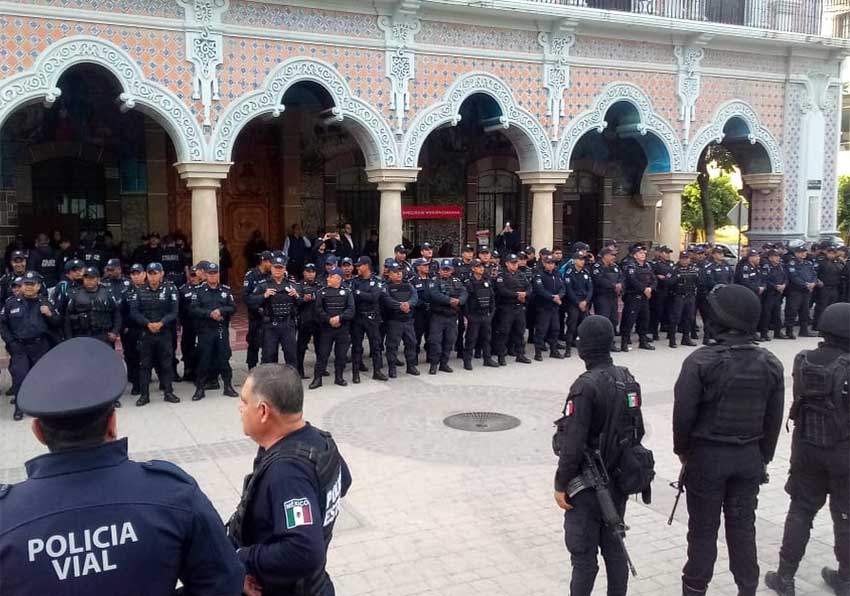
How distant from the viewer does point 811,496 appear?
461 centimetres

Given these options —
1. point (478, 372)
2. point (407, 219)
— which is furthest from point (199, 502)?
point (407, 219)

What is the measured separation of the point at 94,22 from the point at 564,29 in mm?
8074

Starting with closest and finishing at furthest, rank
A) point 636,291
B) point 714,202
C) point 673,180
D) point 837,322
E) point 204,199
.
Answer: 1. point 837,322
2. point 204,199
3. point 636,291
4. point 673,180
5. point 714,202

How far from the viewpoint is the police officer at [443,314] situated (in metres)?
11.0

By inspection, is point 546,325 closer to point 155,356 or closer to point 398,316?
point 398,316

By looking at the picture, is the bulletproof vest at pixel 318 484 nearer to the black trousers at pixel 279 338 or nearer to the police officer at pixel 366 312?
the black trousers at pixel 279 338

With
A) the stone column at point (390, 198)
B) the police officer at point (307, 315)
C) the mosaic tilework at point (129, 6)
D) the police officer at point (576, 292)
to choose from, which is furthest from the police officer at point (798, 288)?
the mosaic tilework at point (129, 6)

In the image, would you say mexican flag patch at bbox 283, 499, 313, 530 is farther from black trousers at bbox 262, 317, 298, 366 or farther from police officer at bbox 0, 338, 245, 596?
black trousers at bbox 262, 317, 298, 366

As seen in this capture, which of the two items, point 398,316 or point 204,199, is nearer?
point 398,316

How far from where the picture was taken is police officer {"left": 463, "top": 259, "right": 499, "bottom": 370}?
11289 mm

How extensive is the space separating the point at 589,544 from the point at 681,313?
10053 millimetres

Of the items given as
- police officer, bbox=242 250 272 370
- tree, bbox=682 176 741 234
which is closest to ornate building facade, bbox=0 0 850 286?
police officer, bbox=242 250 272 370

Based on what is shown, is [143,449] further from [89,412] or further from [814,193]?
[814,193]

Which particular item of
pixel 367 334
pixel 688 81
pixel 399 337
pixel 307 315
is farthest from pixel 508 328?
pixel 688 81
